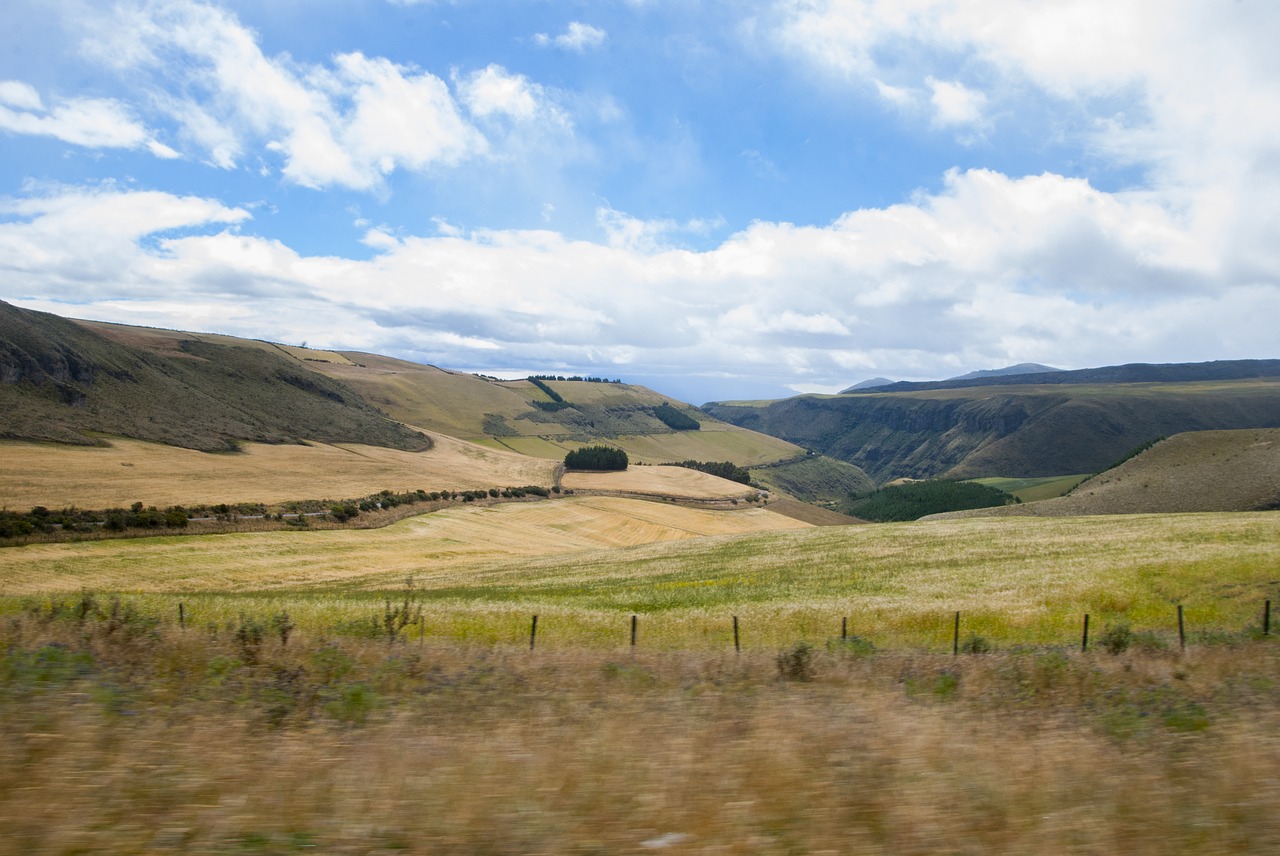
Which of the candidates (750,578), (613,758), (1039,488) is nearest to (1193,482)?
(750,578)

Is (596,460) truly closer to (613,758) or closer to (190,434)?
(190,434)

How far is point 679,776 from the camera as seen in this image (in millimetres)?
6777

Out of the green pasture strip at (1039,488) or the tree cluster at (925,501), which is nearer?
the green pasture strip at (1039,488)

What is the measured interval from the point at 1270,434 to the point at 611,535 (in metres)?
75.3

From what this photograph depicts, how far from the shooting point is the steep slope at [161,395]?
94.8m

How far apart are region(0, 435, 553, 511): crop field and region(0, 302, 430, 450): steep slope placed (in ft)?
22.2

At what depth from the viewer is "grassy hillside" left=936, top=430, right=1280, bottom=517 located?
68375 millimetres

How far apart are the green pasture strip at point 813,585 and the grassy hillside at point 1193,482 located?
3174 centimetres

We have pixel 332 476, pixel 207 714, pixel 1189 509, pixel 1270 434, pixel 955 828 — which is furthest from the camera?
pixel 332 476

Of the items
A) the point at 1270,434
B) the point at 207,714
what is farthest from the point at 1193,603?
the point at 1270,434

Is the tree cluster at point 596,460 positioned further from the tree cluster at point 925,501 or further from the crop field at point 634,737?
the crop field at point 634,737

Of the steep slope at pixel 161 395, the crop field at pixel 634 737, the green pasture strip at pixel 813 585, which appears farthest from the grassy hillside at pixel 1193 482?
the steep slope at pixel 161 395

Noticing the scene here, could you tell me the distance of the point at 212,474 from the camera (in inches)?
3125

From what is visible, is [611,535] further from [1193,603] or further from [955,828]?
[955,828]
